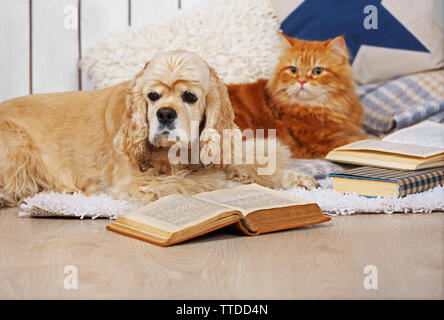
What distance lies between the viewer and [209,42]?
298cm

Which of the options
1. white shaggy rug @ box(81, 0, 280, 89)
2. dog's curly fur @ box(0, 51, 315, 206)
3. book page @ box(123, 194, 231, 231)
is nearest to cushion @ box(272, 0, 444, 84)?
white shaggy rug @ box(81, 0, 280, 89)

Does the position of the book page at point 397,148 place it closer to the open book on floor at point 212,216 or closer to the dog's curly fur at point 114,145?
the dog's curly fur at point 114,145

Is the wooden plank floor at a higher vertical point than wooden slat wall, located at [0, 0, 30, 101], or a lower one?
lower

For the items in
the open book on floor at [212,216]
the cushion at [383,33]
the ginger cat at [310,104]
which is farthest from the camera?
the cushion at [383,33]

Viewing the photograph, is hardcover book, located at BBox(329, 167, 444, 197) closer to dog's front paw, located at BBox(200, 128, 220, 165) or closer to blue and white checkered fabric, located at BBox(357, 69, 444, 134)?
dog's front paw, located at BBox(200, 128, 220, 165)

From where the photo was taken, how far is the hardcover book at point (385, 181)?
1854 mm

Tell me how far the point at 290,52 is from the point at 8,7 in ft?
6.30

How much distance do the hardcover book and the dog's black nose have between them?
2.34 ft

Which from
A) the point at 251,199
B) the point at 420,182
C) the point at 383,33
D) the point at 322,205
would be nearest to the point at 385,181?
the point at 420,182

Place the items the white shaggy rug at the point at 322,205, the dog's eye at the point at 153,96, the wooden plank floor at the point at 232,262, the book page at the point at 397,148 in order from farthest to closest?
the book page at the point at 397,148
the dog's eye at the point at 153,96
the white shaggy rug at the point at 322,205
the wooden plank floor at the point at 232,262

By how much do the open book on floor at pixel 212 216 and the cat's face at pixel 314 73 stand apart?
1.10 metres

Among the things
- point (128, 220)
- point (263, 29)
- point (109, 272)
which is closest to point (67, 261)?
point (109, 272)

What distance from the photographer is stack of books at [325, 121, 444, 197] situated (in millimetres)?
1872

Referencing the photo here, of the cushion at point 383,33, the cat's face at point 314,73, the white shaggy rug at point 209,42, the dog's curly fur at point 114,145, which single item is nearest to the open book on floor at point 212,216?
the dog's curly fur at point 114,145
